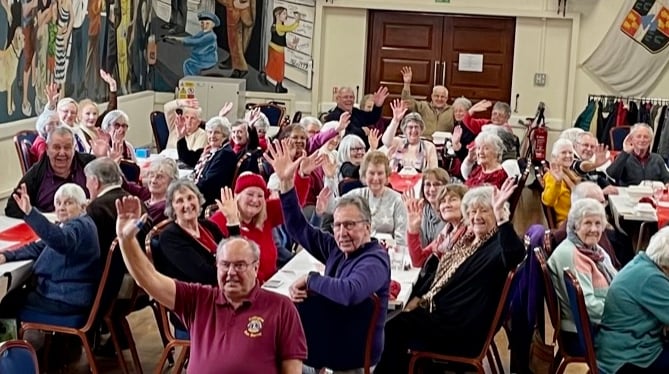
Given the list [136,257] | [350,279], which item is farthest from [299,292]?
[136,257]

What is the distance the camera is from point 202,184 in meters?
7.66

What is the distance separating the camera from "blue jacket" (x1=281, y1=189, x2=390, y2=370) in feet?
13.6

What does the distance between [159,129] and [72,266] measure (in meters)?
5.62

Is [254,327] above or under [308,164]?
under

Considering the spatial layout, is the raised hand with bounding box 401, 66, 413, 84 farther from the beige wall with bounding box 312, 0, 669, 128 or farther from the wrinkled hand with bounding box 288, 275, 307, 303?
the wrinkled hand with bounding box 288, 275, 307, 303

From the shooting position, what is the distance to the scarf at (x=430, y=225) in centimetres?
617

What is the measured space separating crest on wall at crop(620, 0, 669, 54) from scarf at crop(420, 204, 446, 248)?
7.93 m

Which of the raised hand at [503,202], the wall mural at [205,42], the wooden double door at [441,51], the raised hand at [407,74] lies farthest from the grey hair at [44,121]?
the wooden double door at [441,51]

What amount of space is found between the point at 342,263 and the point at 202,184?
3.40 metres

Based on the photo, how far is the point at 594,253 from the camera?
5.07 m

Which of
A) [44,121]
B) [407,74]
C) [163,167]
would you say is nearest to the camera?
[163,167]

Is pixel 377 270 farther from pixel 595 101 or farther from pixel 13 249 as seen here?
pixel 595 101

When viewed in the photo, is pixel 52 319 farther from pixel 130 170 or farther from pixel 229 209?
pixel 130 170

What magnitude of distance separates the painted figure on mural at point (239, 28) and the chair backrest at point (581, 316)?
9.67 m
